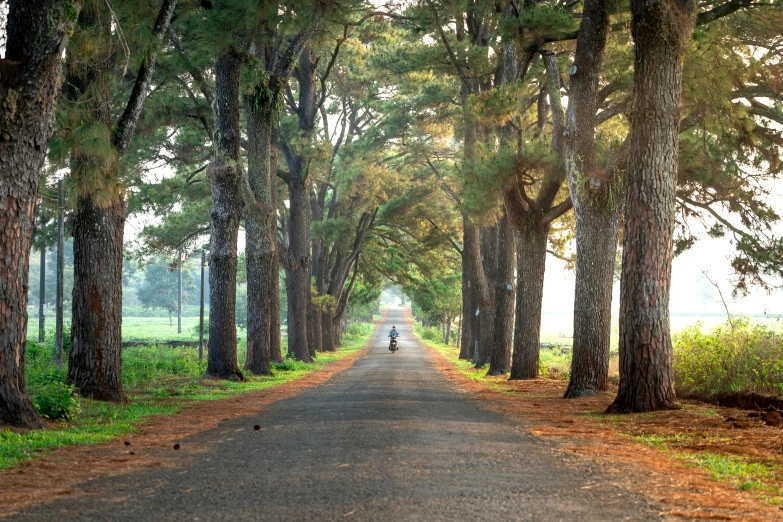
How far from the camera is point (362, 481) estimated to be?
20.3ft

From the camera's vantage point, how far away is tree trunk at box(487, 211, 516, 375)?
23.0 meters

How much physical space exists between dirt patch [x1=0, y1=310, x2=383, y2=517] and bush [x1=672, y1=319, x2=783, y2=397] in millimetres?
8008

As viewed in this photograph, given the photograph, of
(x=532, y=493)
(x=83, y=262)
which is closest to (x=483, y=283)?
(x=83, y=262)

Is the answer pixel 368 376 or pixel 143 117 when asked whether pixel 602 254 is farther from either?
pixel 143 117

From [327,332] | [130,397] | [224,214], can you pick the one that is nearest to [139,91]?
[130,397]

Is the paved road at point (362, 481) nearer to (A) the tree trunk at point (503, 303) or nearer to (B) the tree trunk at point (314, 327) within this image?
(A) the tree trunk at point (503, 303)

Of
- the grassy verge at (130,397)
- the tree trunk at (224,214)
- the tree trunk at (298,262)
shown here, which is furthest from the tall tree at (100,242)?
the tree trunk at (298,262)

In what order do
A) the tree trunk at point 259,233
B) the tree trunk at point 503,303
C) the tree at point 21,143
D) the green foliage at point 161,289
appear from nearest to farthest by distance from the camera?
1. the tree at point 21,143
2. the tree trunk at point 259,233
3. the tree trunk at point 503,303
4. the green foliage at point 161,289

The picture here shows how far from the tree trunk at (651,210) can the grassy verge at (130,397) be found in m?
7.14

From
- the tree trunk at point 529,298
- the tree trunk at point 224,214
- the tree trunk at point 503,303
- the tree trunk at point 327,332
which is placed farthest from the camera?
the tree trunk at point 327,332

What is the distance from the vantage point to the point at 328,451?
7781 mm

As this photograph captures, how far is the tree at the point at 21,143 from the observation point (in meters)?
8.95

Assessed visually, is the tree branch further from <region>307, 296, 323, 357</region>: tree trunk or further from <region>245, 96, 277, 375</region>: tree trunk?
<region>307, 296, 323, 357</region>: tree trunk

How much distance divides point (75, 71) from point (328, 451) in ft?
25.3
